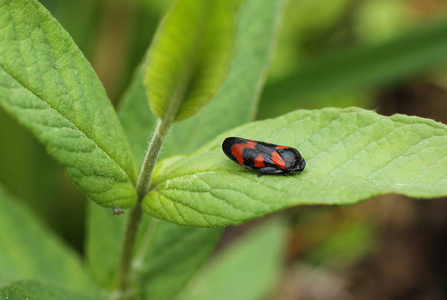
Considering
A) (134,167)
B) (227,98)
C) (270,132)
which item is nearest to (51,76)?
(134,167)

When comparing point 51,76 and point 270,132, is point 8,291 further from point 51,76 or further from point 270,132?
point 270,132

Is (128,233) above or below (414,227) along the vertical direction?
above

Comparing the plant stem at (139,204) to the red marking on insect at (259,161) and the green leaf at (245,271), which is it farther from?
the green leaf at (245,271)

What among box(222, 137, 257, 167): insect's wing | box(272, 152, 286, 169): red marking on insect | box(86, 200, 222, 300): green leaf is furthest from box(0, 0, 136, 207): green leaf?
box(86, 200, 222, 300): green leaf

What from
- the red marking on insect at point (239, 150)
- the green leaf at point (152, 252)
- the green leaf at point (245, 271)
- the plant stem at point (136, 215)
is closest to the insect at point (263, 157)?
the red marking on insect at point (239, 150)

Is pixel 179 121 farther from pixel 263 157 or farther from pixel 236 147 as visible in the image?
pixel 263 157
